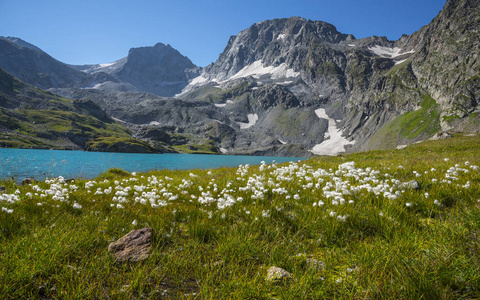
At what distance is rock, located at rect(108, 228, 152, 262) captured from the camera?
3420mm

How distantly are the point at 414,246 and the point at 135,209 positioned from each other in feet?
19.3

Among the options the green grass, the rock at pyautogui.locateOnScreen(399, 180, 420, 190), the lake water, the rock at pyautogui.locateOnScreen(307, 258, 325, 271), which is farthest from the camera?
the lake water

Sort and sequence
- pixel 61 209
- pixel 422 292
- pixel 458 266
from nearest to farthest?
1. pixel 422 292
2. pixel 458 266
3. pixel 61 209

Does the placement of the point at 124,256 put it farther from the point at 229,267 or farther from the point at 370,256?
the point at 370,256

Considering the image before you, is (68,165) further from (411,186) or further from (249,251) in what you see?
(411,186)

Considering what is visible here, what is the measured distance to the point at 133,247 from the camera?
12.0 feet

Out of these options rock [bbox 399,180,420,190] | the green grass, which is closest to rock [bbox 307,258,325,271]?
the green grass

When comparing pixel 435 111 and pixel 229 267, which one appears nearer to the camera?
pixel 229 267

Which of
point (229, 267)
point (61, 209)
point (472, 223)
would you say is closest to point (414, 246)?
point (472, 223)

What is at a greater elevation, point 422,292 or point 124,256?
point 422,292

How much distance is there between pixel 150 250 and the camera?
11.8 ft

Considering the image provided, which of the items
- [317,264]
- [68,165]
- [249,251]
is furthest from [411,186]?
[68,165]

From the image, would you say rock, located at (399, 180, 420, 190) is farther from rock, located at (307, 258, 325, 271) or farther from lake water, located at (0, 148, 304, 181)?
lake water, located at (0, 148, 304, 181)

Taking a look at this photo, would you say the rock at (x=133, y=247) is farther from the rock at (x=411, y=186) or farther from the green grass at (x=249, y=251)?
the rock at (x=411, y=186)
